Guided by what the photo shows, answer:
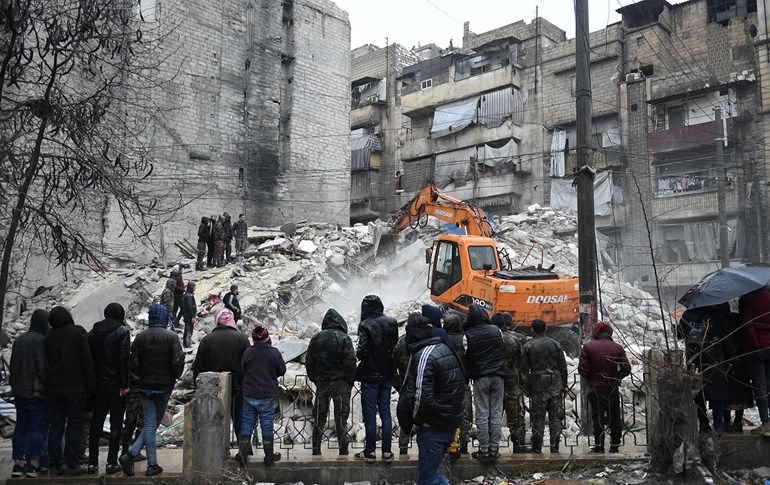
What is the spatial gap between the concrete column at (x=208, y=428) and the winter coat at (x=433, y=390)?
7.20 ft

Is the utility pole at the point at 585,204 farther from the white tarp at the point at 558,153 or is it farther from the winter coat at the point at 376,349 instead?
the white tarp at the point at 558,153

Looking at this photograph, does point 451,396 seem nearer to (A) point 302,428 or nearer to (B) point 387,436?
(B) point 387,436

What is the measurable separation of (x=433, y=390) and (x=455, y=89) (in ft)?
113

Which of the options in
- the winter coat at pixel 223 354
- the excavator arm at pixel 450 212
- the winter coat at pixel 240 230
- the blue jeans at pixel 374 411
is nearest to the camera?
the blue jeans at pixel 374 411

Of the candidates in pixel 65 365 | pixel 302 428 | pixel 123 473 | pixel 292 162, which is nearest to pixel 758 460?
pixel 302 428

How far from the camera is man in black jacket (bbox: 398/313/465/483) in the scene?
4.96m

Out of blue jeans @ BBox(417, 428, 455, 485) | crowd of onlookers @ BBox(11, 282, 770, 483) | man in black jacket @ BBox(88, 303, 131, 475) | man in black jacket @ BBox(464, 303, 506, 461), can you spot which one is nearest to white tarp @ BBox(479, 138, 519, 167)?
crowd of onlookers @ BBox(11, 282, 770, 483)

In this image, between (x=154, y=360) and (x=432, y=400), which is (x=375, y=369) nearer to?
(x=432, y=400)

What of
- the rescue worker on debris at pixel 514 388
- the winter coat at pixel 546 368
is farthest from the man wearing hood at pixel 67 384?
the winter coat at pixel 546 368

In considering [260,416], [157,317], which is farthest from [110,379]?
[260,416]

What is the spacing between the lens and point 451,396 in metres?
5.02

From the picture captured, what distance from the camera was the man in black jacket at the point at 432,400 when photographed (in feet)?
16.3

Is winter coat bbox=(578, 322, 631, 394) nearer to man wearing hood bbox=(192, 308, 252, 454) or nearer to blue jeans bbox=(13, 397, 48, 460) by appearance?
man wearing hood bbox=(192, 308, 252, 454)

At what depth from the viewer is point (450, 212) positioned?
55.1 feet
